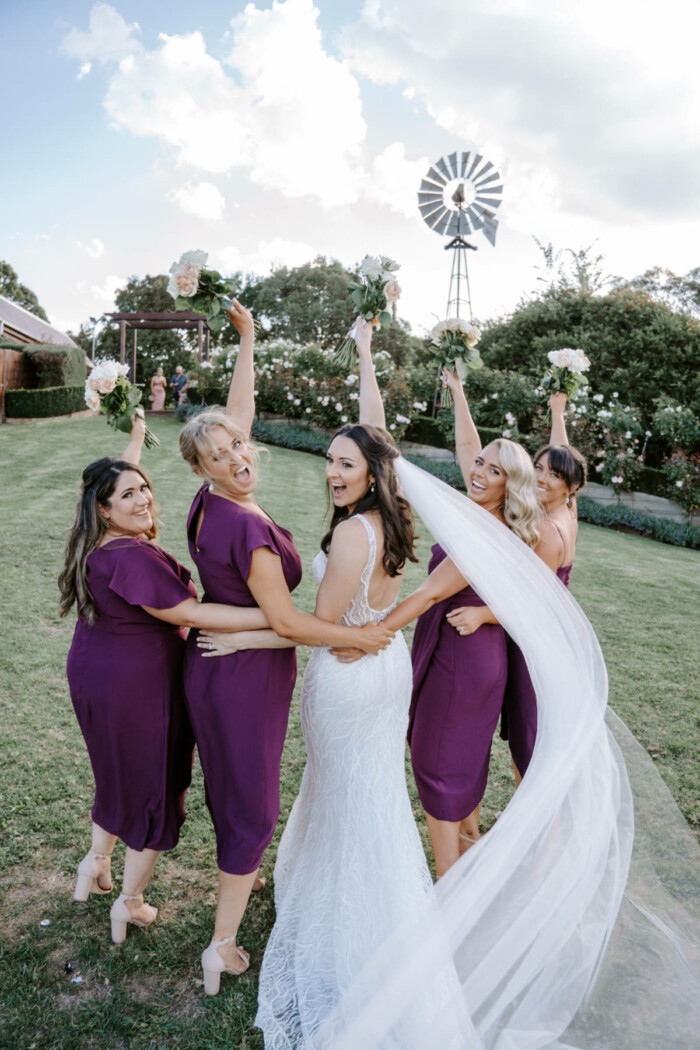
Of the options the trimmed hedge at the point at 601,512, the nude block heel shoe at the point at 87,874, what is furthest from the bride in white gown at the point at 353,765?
the trimmed hedge at the point at 601,512

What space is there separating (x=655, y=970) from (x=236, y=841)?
5.24 feet

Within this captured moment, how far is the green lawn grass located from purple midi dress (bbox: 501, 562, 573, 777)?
2.83ft

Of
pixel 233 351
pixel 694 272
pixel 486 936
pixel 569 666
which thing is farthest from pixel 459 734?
pixel 694 272

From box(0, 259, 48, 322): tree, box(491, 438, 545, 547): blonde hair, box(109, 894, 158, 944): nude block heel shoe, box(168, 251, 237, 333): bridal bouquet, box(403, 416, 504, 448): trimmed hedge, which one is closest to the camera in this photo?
box(109, 894, 158, 944): nude block heel shoe

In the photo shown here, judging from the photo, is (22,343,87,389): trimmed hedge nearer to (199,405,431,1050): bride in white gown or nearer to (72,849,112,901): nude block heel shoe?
(72,849,112,901): nude block heel shoe

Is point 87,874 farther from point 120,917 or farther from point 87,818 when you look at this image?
point 87,818

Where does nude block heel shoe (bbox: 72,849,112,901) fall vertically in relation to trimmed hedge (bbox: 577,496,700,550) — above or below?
below

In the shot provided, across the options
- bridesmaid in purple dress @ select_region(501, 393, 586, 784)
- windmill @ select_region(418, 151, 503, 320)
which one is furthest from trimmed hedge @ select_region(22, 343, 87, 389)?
bridesmaid in purple dress @ select_region(501, 393, 586, 784)

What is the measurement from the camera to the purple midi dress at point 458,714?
309 cm

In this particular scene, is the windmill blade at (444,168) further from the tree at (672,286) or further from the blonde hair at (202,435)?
the tree at (672,286)

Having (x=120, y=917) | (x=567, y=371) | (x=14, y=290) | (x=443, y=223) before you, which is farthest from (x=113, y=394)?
(x=14, y=290)

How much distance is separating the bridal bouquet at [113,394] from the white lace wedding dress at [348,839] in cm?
127

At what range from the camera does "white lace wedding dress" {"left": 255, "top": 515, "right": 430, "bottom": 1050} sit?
259 cm

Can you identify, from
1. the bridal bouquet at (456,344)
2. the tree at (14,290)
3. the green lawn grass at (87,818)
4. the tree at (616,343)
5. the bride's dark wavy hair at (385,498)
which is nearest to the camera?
the green lawn grass at (87,818)
